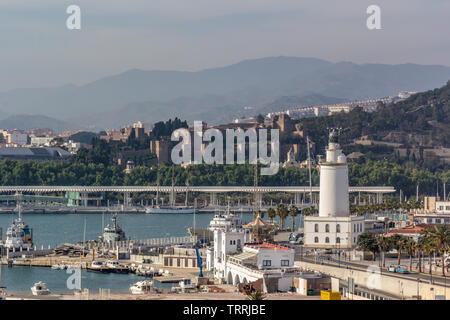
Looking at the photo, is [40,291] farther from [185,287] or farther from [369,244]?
[369,244]

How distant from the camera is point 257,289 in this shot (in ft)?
86.6

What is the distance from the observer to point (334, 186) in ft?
125

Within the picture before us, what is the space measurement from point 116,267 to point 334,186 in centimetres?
797

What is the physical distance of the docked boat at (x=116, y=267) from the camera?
119ft

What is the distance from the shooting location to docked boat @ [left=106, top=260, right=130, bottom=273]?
36.3 meters

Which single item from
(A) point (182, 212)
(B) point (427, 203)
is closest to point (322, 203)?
(B) point (427, 203)

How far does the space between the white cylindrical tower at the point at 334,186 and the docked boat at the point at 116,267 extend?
Answer: 7108mm

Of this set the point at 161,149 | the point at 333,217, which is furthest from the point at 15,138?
the point at 333,217

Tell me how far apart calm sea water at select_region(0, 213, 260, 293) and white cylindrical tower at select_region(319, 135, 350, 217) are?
749 cm

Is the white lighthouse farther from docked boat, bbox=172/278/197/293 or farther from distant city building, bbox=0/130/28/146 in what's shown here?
distant city building, bbox=0/130/28/146

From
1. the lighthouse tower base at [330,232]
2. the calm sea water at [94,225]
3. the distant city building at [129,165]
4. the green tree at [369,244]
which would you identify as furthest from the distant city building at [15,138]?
the green tree at [369,244]
